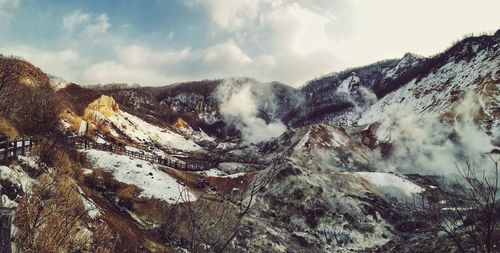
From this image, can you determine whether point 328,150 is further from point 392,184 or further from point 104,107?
point 104,107

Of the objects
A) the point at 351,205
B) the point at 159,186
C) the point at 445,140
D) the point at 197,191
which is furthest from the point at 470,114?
the point at 159,186

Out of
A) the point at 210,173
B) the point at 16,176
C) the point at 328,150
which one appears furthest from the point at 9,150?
the point at 328,150

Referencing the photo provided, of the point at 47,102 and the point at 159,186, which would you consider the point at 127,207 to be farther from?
the point at 47,102

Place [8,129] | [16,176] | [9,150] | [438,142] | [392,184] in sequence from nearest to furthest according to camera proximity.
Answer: [16,176], [9,150], [8,129], [392,184], [438,142]

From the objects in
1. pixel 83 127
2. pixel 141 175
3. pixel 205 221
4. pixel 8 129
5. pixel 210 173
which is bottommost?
pixel 210 173


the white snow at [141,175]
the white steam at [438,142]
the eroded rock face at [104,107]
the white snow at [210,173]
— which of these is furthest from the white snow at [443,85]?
the eroded rock face at [104,107]

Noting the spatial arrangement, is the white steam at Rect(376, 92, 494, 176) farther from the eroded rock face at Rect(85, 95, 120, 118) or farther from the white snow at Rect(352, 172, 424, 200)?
the eroded rock face at Rect(85, 95, 120, 118)

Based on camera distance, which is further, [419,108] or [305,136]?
[419,108]

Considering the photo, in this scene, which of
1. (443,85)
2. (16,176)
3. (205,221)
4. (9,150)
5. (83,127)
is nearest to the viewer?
(205,221)
